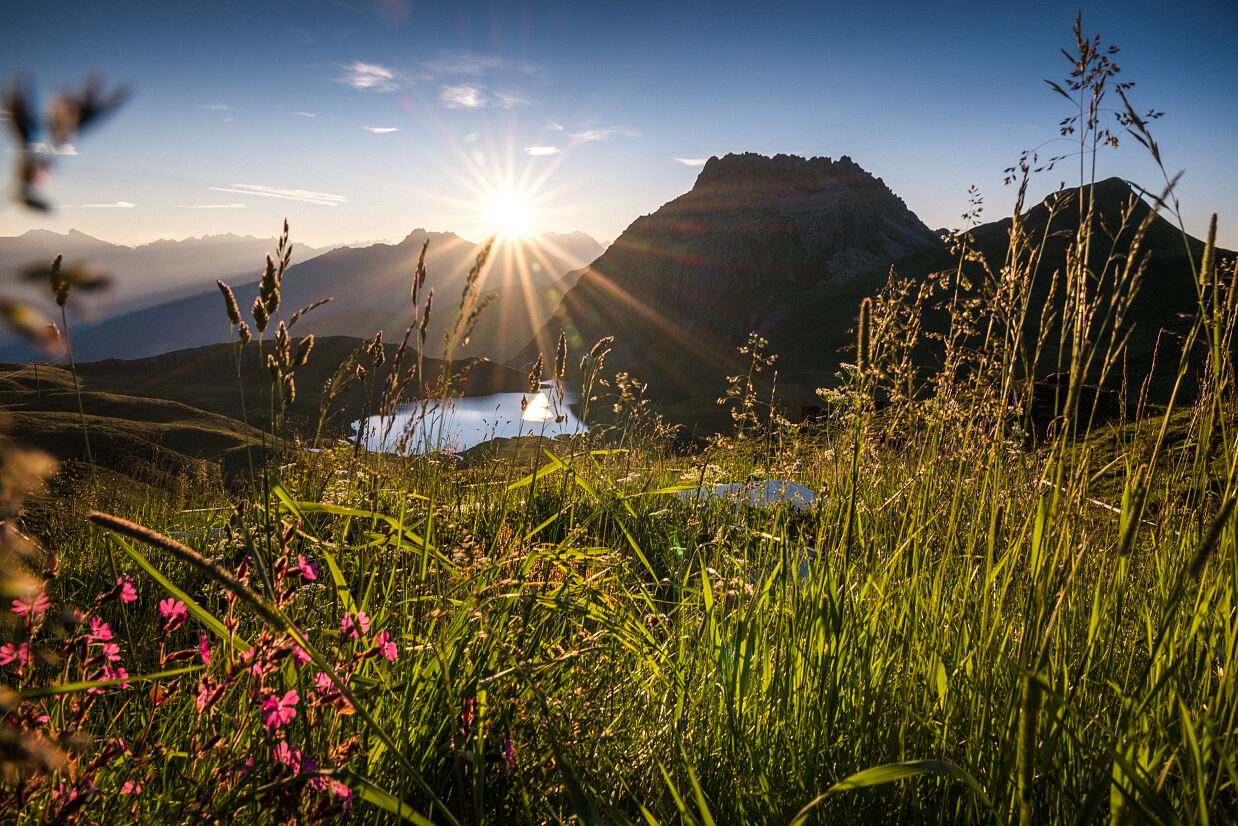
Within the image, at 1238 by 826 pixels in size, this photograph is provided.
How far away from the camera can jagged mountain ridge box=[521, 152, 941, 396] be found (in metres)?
144

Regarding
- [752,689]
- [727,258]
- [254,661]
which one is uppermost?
[727,258]

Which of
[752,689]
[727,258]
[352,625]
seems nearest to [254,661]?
[352,625]

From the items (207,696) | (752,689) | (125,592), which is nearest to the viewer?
(207,696)

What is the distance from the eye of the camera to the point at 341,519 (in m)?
3.17

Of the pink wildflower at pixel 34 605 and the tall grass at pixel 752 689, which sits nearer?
the pink wildflower at pixel 34 605

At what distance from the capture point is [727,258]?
159 meters

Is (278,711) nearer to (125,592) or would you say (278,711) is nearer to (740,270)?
(125,592)

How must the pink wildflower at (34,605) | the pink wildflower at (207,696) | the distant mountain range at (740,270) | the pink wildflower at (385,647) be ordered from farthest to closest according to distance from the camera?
the distant mountain range at (740,270)
the pink wildflower at (385,647)
the pink wildflower at (207,696)
the pink wildflower at (34,605)

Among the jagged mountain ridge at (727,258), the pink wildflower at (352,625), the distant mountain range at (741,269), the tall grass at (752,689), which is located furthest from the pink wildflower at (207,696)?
the jagged mountain ridge at (727,258)

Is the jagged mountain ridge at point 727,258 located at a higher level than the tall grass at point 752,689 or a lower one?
higher

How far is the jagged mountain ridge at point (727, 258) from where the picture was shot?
144000 millimetres

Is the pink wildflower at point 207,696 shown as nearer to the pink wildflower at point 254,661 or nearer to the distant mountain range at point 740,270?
the pink wildflower at point 254,661

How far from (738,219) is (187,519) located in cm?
17506

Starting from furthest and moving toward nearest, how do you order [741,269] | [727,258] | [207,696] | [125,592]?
[727,258], [741,269], [125,592], [207,696]
